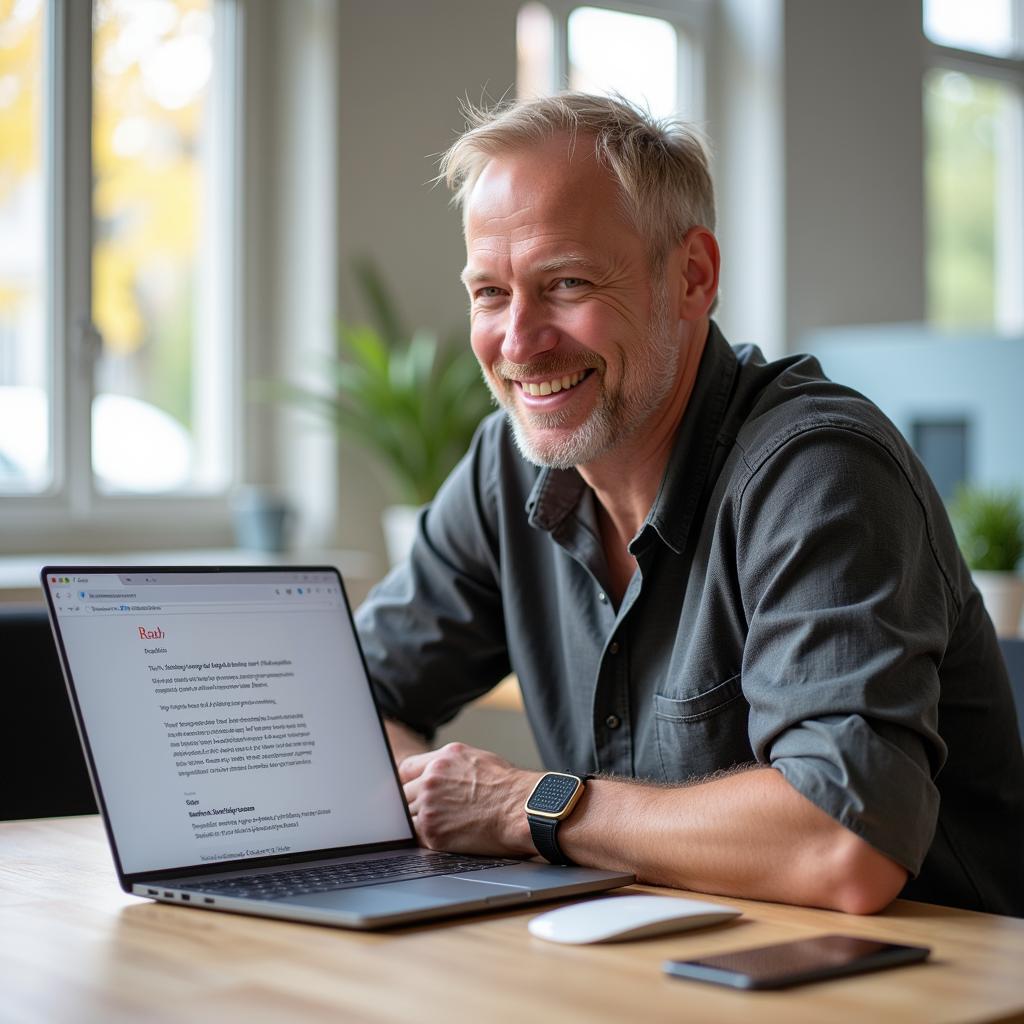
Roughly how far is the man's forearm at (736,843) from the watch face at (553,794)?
0.01 metres

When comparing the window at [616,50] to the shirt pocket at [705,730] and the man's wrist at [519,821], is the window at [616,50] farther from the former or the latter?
the man's wrist at [519,821]

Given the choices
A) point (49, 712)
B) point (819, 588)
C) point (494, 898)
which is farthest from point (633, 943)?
point (49, 712)

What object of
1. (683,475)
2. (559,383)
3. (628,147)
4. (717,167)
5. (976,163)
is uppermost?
(976,163)

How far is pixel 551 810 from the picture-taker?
139 centimetres

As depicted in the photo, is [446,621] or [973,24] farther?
[973,24]

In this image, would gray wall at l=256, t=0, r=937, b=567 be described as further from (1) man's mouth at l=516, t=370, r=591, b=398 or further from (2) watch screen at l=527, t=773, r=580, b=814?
(2) watch screen at l=527, t=773, r=580, b=814

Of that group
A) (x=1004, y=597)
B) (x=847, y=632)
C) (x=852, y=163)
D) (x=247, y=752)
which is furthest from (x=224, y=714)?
(x=852, y=163)

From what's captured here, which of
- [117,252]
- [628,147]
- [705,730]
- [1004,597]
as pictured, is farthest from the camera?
[117,252]

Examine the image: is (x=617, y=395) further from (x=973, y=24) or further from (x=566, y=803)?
(x=973, y=24)

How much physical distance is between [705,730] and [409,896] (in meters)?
0.47

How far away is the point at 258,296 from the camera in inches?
179

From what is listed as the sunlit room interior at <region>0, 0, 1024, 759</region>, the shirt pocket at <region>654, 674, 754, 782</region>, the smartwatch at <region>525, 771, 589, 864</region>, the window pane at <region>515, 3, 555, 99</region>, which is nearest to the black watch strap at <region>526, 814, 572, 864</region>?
the smartwatch at <region>525, 771, 589, 864</region>

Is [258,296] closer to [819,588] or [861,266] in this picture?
[861,266]

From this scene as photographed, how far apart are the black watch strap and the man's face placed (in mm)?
494
